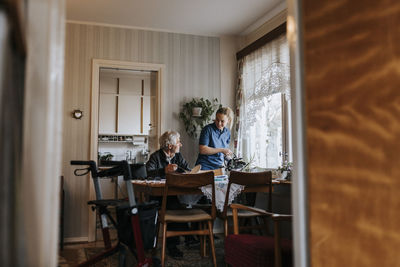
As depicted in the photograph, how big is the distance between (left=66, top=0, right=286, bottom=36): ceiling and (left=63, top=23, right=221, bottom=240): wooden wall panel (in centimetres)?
16

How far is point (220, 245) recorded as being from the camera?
3.89 metres

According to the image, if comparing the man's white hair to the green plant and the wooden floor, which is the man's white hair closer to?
the green plant

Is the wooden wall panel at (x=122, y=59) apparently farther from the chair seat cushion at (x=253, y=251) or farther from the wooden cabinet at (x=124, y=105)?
the chair seat cushion at (x=253, y=251)

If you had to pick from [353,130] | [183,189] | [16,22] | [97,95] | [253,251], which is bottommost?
[253,251]

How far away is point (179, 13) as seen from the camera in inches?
167

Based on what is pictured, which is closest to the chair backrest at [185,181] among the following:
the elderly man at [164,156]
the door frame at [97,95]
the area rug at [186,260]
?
the area rug at [186,260]

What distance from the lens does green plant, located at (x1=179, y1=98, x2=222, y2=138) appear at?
4688 mm

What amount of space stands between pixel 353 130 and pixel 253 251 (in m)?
1.20

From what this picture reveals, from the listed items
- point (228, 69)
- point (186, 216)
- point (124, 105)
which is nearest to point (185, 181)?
point (186, 216)

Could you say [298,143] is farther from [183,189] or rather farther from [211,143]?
[211,143]

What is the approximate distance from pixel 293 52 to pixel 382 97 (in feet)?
1.13

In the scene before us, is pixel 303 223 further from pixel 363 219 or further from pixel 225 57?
pixel 225 57

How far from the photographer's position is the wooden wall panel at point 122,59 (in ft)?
14.1

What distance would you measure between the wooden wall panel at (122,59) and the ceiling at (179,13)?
0.52 ft
